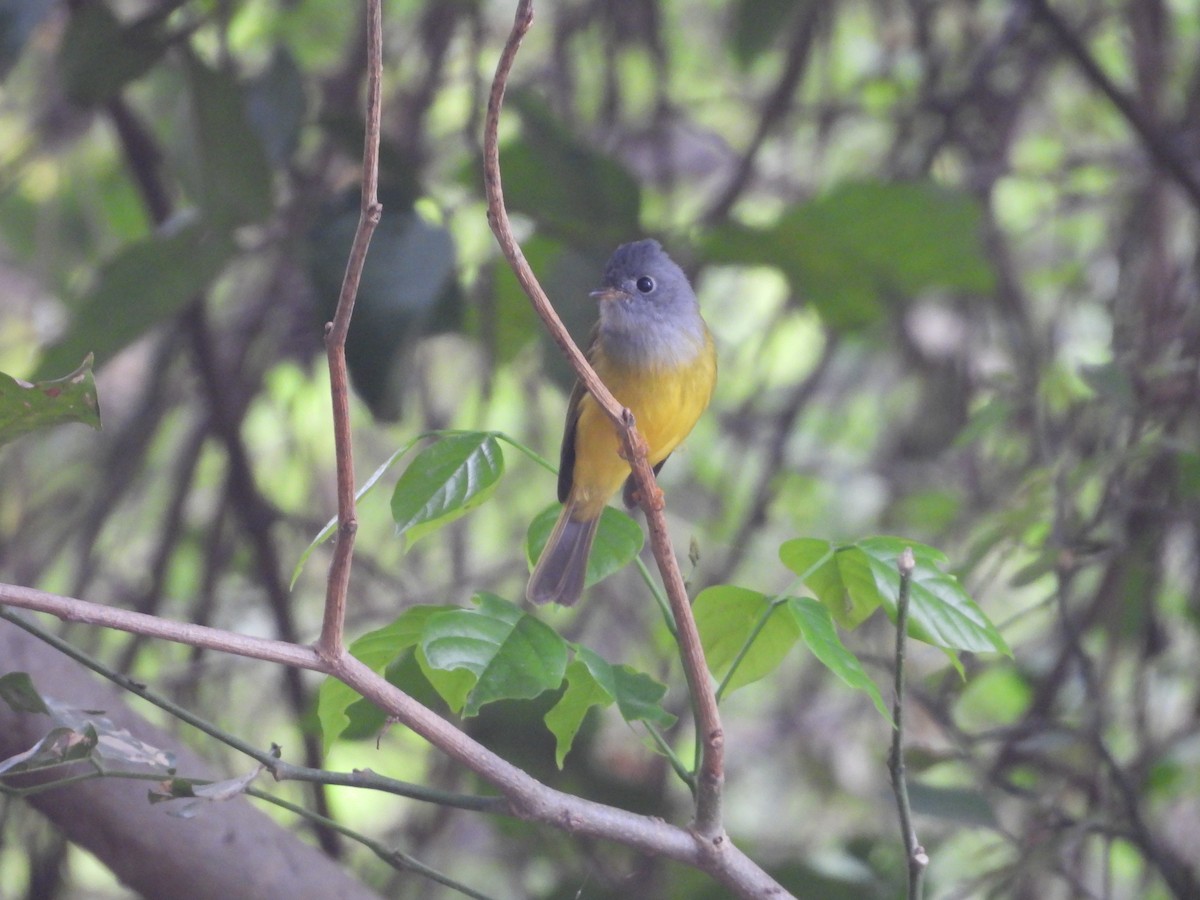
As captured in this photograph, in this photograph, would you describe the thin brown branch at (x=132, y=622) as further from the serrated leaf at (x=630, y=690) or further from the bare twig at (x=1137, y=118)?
the bare twig at (x=1137, y=118)

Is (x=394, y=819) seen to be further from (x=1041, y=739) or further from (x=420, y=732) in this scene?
(x=420, y=732)

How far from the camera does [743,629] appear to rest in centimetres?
159

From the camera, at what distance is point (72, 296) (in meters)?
3.95

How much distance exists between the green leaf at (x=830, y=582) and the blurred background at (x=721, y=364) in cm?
14

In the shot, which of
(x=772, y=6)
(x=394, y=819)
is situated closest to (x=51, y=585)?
(x=394, y=819)

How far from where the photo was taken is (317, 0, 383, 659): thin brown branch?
1.14 metres

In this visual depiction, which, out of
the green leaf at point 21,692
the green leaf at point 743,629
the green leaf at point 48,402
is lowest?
the green leaf at point 21,692

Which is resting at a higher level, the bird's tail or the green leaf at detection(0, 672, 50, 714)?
the bird's tail

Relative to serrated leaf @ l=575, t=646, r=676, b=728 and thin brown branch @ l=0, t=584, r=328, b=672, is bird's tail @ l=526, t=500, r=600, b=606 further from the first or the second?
thin brown branch @ l=0, t=584, r=328, b=672

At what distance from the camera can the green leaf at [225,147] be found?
9.75 feet

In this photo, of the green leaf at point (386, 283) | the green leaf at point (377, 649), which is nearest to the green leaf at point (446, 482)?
the green leaf at point (377, 649)

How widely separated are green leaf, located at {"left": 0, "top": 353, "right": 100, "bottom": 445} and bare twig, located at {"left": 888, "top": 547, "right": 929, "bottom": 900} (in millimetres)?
838

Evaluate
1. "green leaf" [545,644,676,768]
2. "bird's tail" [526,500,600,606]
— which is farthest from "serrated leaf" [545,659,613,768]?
"bird's tail" [526,500,600,606]

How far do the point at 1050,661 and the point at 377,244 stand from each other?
7.10 feet
